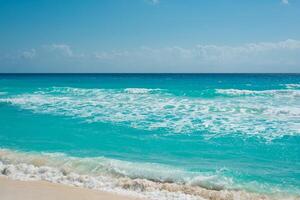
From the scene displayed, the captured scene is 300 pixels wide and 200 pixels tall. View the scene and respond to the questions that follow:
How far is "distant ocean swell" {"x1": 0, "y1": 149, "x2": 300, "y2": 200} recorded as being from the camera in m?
7.09

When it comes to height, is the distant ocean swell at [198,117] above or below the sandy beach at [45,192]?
above

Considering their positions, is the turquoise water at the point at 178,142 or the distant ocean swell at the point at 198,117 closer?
the turquoise water at the point at 178,142

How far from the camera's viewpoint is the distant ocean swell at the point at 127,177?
709cm

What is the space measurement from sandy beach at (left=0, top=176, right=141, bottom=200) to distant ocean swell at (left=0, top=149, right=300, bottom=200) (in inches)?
14.9

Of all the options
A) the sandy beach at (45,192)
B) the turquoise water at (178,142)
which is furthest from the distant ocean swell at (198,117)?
the sandy beach at (45,192)

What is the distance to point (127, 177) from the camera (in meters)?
8.04

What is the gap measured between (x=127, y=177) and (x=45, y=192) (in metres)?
1.95

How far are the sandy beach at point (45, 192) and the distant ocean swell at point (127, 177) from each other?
0.38m

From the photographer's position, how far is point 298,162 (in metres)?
9.28

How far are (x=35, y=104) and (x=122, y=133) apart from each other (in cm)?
1099

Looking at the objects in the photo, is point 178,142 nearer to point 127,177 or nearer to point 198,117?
point 127,177

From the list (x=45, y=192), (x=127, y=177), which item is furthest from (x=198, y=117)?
(x=45, y=192)

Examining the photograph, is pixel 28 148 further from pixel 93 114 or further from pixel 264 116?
pixel 264 116

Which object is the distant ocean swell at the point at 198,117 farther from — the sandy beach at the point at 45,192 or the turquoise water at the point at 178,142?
the sandy beach at the point at 45,192
